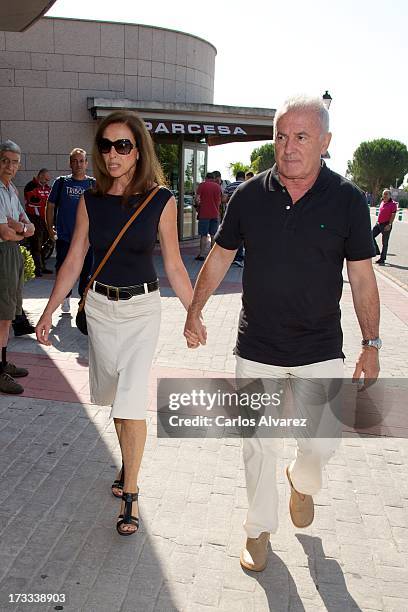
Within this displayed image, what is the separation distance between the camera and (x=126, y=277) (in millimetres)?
3049

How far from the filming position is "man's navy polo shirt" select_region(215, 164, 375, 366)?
2.65m

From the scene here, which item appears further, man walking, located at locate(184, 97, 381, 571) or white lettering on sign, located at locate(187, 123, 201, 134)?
white lettering on sign, located at locate(187, 123, 201, 134)

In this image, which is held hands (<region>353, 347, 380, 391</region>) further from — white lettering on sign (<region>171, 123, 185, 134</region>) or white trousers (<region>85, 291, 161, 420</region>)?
white lettering on sign (<region>171, 123, 185, 134</region>)

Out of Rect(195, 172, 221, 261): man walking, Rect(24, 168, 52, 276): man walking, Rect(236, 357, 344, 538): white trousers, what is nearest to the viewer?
Rect(236, 357, 344, 538): white trousers

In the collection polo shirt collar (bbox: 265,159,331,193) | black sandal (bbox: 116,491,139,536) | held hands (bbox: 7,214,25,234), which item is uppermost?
polo shirt collar (bbox: 265,159,331,193)

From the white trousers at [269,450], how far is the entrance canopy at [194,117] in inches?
451

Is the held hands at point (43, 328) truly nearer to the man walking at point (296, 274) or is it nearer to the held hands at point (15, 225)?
the man walking at point (296, 274)

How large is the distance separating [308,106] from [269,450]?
1562mm

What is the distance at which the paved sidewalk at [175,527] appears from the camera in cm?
261

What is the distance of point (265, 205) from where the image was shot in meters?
2.73

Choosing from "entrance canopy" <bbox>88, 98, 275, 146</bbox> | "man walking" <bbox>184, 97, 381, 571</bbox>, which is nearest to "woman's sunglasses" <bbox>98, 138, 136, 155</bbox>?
"man walking" <bbox>184, 97, 381, 571</bbox>

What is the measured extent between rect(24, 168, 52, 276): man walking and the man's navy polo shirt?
333 inches

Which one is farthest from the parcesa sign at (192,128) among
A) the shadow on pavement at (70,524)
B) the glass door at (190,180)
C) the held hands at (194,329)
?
the held hands at (194,329)

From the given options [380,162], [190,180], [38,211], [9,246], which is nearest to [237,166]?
[190,180]
